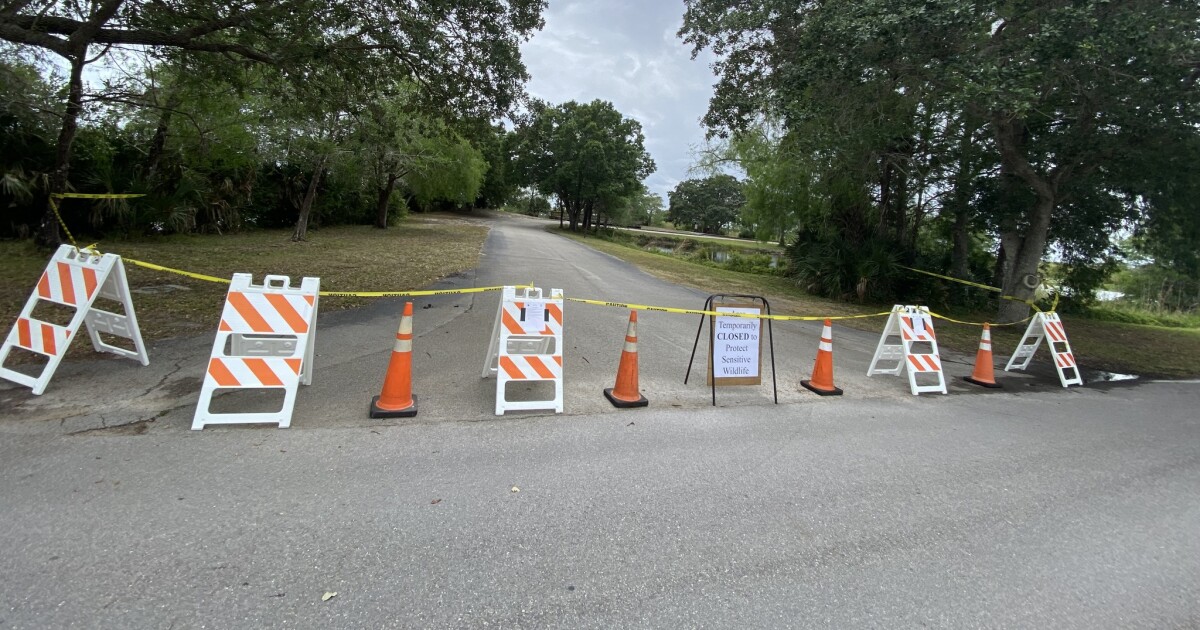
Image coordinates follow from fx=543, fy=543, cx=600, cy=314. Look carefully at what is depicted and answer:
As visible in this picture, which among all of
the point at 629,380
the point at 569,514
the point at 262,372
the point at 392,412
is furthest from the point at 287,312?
the point at 629,380

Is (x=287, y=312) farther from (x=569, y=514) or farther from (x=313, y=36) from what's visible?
(x=313, y=36)

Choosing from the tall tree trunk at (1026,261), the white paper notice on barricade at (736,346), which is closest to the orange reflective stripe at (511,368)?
the white paper notice on barricade at (736,346)

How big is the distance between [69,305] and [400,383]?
10.0 ft

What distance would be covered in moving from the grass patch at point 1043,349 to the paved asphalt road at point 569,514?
21.6ft

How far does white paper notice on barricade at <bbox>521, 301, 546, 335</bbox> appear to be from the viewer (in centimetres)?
514

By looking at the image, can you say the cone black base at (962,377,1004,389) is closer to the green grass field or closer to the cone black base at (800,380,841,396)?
the cone black base at (800,380,841,396)

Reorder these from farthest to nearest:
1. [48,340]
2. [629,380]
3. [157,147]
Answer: [157,147] → [629,380] → [48,340]

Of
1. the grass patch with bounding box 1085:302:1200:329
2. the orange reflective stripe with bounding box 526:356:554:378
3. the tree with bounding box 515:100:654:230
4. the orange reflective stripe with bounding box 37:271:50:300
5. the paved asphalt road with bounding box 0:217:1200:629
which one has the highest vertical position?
the tree with bounding box 515:100:654:230

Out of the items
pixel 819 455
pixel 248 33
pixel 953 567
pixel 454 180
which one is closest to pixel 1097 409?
pixel 819 455

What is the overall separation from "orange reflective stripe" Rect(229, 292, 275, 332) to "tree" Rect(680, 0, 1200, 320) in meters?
8.38

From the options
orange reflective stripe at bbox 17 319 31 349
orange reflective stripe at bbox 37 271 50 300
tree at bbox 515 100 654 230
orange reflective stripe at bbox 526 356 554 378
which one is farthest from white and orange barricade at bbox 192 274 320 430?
tree at bbox 515 100 654 230

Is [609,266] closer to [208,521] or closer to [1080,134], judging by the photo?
[1080,134]

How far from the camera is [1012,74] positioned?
750 cm

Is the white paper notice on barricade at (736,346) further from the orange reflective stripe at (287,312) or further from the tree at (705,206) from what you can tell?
the tree at (705,206)
